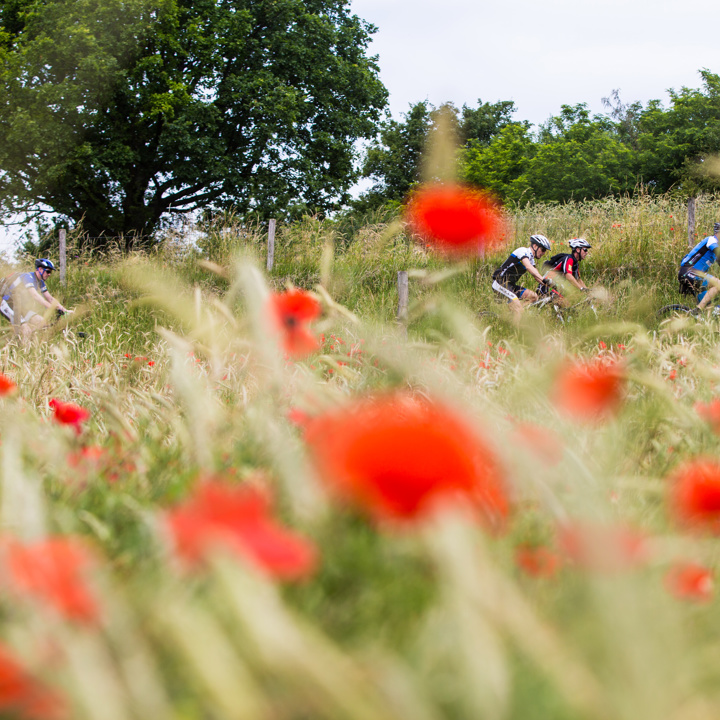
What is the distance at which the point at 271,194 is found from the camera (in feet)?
64.5

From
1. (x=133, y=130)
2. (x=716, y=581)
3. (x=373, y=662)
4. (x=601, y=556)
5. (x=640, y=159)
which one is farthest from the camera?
(x=640, y=159)

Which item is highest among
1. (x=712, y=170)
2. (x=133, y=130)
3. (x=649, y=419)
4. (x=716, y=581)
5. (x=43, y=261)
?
(x=133, y=130)

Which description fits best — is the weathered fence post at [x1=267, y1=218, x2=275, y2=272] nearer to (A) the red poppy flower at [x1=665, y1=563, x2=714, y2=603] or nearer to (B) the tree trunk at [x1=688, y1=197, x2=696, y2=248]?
(B) the tree trunk at [x1=688, y1=197, x2=696, y2=248]

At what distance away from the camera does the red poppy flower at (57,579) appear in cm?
47

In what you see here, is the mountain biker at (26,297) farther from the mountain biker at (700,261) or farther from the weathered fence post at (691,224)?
the weathered fence post at (691,224)

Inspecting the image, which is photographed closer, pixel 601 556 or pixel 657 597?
pixel 601 556

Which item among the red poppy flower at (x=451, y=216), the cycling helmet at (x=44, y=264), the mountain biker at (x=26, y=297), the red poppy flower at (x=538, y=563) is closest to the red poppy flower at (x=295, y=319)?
the red poppy flower at (x=451, y=216)

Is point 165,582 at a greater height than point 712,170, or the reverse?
point 712,170

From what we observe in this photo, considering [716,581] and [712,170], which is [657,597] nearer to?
[716,581]

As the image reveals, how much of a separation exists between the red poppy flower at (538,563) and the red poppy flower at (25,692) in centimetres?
50

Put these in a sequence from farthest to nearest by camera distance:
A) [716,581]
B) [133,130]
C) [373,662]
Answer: [133,130]
[716,581]
[373,662]

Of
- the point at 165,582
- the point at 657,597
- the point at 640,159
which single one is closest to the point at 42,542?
the point at 165,582

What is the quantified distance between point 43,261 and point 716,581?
8373 mm

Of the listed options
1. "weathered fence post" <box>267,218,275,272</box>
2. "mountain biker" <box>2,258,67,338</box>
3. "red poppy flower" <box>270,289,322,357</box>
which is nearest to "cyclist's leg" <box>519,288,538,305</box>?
"mountain biker" <box>2,258,67,338</box>
